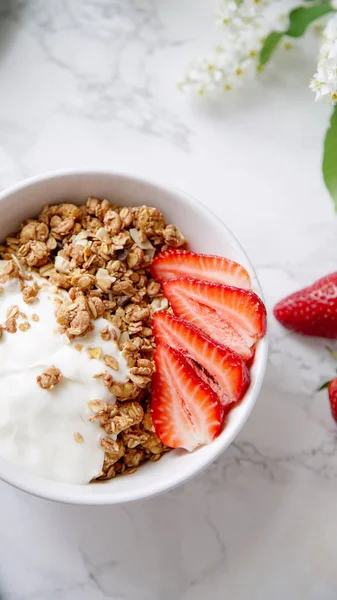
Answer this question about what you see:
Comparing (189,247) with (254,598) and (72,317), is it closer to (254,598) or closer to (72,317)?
(72,317)

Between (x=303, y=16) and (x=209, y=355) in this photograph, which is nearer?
(x=209, y=355)

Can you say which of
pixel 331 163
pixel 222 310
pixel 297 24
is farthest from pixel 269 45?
pixel 222 310

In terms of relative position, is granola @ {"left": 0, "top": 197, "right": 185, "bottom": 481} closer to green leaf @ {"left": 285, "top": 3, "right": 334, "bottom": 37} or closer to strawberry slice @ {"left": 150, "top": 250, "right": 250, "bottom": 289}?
strawberry slice @ {"left": 150, "top": 250, "right": 250, "bottom": 289}

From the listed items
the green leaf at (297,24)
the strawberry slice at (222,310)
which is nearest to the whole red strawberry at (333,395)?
the strawberry slice at (222,310)

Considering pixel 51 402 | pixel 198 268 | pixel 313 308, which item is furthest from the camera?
pixel 313 308

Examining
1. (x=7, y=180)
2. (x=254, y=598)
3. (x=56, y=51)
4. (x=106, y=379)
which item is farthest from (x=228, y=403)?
(x=56, y=51)

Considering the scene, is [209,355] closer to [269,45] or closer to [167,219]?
[167,219]
